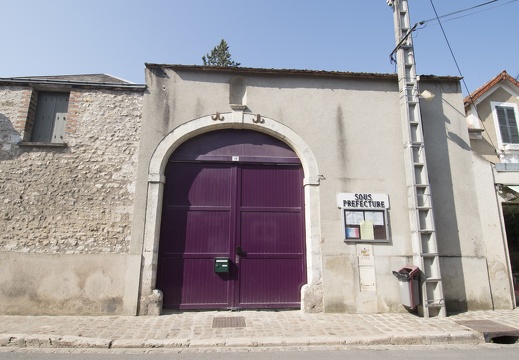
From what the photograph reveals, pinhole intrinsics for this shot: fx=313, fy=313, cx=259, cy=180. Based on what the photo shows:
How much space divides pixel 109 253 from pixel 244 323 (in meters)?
2.84

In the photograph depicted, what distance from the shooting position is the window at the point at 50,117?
21.3 feet

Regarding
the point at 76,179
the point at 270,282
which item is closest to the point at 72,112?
the point at 76,179

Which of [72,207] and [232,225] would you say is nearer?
[72,207]

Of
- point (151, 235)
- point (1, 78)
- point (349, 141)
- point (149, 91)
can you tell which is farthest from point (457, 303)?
point (1, 78)

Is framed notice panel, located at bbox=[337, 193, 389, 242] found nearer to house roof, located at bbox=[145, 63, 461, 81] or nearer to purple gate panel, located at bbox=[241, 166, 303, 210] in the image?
purple gate panel, located at bbox=[241, 166, 303, 210]

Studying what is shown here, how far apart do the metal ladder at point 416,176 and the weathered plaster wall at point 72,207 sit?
5513mm

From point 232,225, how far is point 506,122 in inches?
287

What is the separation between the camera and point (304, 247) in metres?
6.48

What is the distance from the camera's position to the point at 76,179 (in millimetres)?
6160

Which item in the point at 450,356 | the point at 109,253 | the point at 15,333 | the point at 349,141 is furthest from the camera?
the point at 349,141

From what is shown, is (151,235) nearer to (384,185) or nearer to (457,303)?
(384,185)

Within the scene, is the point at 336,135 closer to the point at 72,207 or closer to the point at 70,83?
the point at 72,207

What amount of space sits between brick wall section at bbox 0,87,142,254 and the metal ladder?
5.66 m

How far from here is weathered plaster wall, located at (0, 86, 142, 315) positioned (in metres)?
5.70
